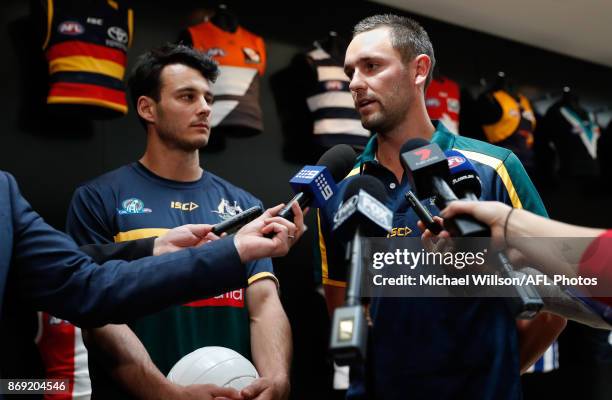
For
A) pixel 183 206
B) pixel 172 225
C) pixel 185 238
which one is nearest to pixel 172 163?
pixel 183 206

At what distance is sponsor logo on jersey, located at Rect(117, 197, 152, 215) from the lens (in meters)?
2.42

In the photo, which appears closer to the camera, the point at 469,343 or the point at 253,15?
the point at 469,343

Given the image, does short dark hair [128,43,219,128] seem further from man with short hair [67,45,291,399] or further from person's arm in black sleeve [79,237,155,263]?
person's arm in black sleeve [79,237,155,263]

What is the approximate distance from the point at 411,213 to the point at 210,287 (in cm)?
61

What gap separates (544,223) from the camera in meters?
1.33

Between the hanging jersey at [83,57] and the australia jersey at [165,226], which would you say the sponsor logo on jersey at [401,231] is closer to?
the australia jersey at [165,226]

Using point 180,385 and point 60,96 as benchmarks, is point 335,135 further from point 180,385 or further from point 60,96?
point 180,385

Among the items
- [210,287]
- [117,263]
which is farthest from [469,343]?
[117,263]

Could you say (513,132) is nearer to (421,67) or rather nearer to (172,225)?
(421,67)

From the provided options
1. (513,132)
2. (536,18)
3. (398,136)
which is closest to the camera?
(398,136)

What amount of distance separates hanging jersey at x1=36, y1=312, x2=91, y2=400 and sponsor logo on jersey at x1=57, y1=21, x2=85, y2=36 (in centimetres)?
134

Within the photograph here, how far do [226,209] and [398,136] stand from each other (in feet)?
2.71

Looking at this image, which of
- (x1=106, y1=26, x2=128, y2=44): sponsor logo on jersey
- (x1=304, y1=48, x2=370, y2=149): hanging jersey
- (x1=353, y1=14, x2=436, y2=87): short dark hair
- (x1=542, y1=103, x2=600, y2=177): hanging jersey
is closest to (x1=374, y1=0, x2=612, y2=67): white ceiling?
(x1=542, y1=103, x2=600, y2=177): hanging jersey

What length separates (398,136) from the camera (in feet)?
6.66
